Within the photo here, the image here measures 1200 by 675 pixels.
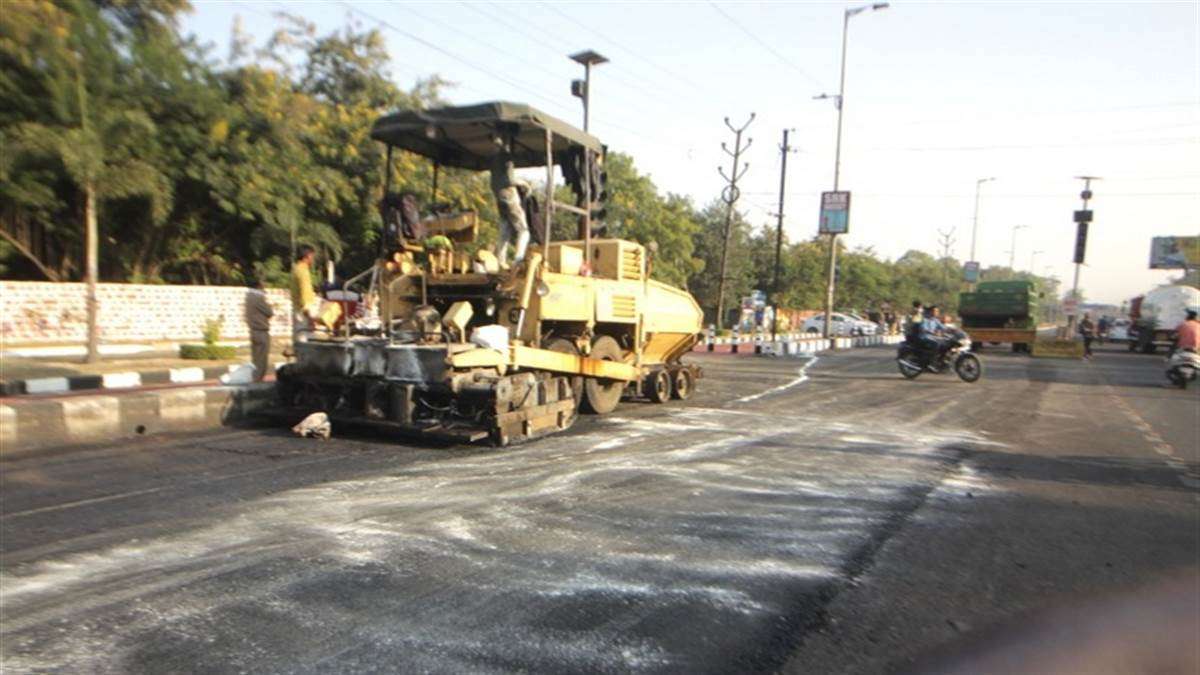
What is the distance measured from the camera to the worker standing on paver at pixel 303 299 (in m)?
7.96

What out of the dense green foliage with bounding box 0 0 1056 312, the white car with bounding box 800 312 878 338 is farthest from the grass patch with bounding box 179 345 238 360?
the white car with bounding box 800 312 878 338

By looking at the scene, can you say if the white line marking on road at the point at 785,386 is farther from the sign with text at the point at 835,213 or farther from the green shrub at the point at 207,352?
the sign with text at the point at 835,213

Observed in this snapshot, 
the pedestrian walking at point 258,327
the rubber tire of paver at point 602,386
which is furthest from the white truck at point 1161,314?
the pedestrian walking at point 258,327

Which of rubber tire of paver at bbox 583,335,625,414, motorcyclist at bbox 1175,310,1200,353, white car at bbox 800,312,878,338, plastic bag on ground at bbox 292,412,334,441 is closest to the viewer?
plastic bag on ground at bbox 292,412,334,441

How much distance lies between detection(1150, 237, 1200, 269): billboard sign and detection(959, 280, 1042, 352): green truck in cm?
3987

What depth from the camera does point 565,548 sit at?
412 cm

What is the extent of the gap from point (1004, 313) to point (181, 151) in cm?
2746

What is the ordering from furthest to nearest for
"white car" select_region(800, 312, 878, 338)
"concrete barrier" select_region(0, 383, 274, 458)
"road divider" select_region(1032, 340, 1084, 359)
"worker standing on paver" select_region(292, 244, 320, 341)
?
"white car" select_region(800, 312, 878, 338)
"road divider" select_region(1032, 340, 1084, 359)
"worker standing on paver" select_region(292, 244, 320, 341)
"concrete barrier" select_region(0, 383, 274, 458)

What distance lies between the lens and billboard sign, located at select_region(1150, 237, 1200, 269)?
57.8 m

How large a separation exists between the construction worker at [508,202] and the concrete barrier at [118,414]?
3.28 m

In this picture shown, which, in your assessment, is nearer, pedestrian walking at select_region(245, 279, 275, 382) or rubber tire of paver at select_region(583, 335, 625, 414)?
pedestrian walking at select_region(245, 279, 275, 382)

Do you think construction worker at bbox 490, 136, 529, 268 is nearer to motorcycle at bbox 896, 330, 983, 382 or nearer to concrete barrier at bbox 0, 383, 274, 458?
concrete barrier at bbox 0, 383, 274, 458

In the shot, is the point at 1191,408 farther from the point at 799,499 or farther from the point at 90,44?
the point at 90,44

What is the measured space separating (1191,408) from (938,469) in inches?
350
